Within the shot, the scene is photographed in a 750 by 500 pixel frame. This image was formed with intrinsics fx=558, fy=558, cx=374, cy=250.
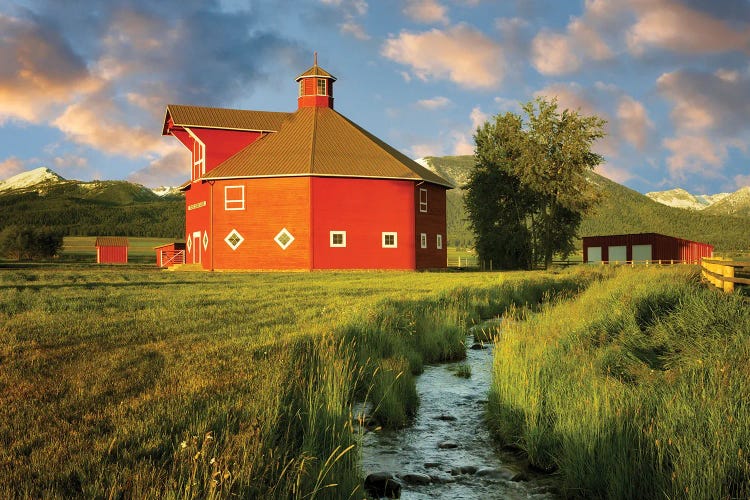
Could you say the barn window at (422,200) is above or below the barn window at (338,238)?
above

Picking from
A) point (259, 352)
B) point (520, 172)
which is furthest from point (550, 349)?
point (520, 172)

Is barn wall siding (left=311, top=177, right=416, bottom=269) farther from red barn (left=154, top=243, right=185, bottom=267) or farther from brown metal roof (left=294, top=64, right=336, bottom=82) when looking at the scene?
red barn (left=154, top=243, right=185, bottom=267)

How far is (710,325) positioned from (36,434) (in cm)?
898

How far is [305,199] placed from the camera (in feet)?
108

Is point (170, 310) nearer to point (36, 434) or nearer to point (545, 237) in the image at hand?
point (36, 434)

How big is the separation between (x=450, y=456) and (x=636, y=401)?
6.61 feet

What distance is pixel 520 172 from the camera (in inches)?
1626

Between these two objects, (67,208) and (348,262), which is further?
(67,208)

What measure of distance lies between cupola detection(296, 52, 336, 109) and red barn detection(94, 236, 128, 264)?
31.7 m

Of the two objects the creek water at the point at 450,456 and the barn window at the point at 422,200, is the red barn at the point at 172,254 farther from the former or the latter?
the creek water at the point at 450,456

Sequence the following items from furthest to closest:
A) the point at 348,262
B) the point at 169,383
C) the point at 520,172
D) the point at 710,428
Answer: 1. the point at 520,172
2. the point at 348,262
3. the point at 169,383
4. the point at 710,428

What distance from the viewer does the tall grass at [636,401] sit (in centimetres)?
447

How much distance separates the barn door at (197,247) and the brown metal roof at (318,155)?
4.90 metres

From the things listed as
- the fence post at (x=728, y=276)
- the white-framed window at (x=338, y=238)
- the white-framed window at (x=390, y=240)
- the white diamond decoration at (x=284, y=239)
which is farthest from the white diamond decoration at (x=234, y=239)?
the fence post at (x=728, y=276)
